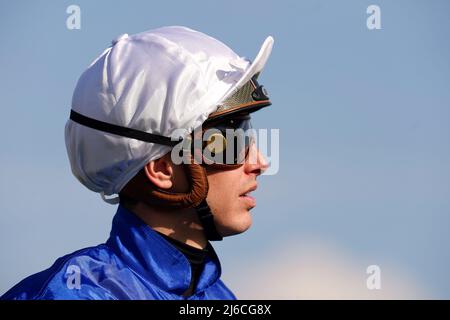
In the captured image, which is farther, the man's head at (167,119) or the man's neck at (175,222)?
the man's neck at (175,222)

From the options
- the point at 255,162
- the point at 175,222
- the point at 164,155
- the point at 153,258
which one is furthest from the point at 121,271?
the point at 255,162

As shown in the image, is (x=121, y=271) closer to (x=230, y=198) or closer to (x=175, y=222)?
(x=175, y=222)

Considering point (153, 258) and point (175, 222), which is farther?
point (175, 222)

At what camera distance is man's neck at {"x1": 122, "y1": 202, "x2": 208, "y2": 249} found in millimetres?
10242

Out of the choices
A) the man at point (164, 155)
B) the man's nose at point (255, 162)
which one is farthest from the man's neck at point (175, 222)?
the man's nose at point (255, 162)

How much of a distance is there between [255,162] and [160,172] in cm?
76

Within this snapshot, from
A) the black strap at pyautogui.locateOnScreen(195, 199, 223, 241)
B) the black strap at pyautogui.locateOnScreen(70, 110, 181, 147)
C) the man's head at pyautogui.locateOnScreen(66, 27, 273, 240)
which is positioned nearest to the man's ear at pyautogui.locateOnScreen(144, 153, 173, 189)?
the man's head at pyautogui.locateOnScreen(66, 27, 273, 240)

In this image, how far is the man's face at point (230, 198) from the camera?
33.6 ft

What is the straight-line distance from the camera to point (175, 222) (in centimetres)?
1026

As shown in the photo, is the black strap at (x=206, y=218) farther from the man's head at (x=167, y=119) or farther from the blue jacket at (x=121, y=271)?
the blue jacket at (x=121, y=271)

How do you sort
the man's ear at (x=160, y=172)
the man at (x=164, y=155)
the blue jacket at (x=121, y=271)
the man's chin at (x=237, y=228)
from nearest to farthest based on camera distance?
the blue jacket at (x=121, y=271) < the man at (x=164, y=155) < the man's ear at (x=160, y=172) < the man's chin at (x=237, y=228)

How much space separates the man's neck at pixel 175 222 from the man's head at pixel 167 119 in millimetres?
54
